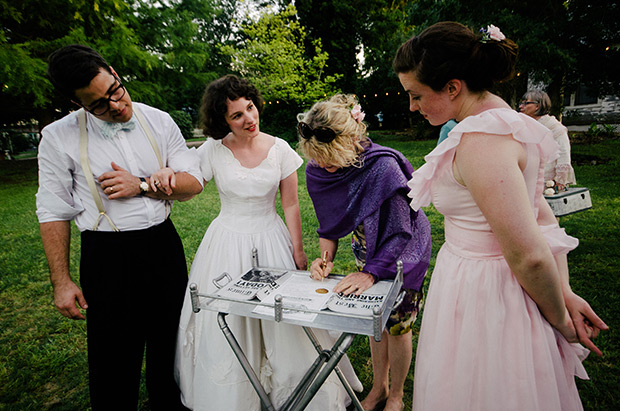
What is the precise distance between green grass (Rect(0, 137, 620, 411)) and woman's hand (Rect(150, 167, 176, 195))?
1.75m

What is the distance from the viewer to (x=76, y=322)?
145 inches

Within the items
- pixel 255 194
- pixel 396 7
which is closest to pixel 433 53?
pixel 255 194

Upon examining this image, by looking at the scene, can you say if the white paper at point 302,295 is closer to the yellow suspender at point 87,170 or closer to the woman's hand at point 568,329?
the woman's hand at point 568,329

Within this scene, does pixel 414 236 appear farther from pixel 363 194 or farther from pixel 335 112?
pixel 335 112

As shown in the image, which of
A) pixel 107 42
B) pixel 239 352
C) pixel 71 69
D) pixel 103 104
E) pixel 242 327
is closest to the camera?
pixel 239 352

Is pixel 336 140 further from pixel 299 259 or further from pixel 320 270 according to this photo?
pixel 299 259

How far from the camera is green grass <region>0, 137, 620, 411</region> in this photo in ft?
8.73

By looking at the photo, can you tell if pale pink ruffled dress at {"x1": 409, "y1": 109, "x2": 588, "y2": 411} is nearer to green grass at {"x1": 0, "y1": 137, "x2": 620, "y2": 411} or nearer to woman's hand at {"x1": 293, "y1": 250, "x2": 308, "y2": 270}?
woman's hand at {"x1": 293, "y1": 250, "x2": 308, "y2": 270}

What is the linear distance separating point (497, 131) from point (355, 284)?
915 millimetres

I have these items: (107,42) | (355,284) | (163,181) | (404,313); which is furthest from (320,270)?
(107,42)

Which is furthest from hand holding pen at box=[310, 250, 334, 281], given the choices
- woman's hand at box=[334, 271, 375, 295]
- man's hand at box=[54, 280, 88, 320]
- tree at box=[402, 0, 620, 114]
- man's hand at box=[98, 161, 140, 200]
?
tree at box=[402, 0, 620, 114]

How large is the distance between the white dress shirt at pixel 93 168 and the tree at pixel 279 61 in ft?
47.4

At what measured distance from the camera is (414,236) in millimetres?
2047

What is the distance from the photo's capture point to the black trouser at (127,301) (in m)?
1.97
